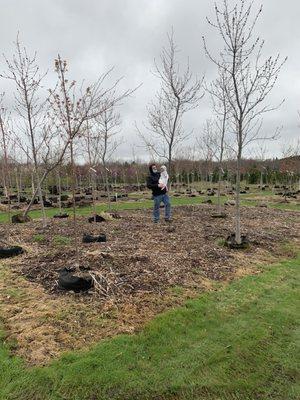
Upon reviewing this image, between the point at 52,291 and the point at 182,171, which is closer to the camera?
the point at 52,291

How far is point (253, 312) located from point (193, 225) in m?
5.78

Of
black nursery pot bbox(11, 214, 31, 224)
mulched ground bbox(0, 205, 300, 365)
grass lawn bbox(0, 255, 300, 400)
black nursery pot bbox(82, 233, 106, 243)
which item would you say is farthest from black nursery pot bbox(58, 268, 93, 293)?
black nursery pot bbox(11, 214, 31, 224)

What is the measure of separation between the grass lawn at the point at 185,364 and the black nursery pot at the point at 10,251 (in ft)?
11.7

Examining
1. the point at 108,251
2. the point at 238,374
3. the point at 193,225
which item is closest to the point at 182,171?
the point at 193,225

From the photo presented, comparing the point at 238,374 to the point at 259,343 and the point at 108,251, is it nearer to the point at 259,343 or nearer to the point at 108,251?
the point at 259,343

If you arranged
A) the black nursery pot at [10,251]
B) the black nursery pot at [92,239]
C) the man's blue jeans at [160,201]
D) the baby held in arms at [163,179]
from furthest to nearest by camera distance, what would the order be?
the man's blue jeans at [160,201], the baby held in arms at [163,179], the black nursery pot at [92,239], the black nursery pot at [10,251]

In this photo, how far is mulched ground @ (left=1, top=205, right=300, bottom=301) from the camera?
5.45m

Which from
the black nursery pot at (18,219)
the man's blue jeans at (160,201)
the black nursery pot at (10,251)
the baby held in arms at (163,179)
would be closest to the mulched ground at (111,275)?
the black nursery pot at (10,251)

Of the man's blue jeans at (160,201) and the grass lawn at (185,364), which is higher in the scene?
the man's blue jeans at (160,201)

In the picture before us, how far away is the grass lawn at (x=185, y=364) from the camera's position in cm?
311

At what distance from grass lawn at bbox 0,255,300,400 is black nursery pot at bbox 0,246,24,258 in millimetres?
3579

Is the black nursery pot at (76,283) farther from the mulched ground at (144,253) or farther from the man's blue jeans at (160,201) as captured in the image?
the man's blue jeans at (160,201)

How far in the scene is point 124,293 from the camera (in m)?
4.94

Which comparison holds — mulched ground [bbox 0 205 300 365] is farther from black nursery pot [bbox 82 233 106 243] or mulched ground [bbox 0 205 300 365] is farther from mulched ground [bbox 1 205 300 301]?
black nursery pot [bbox 82 233 106 243]
